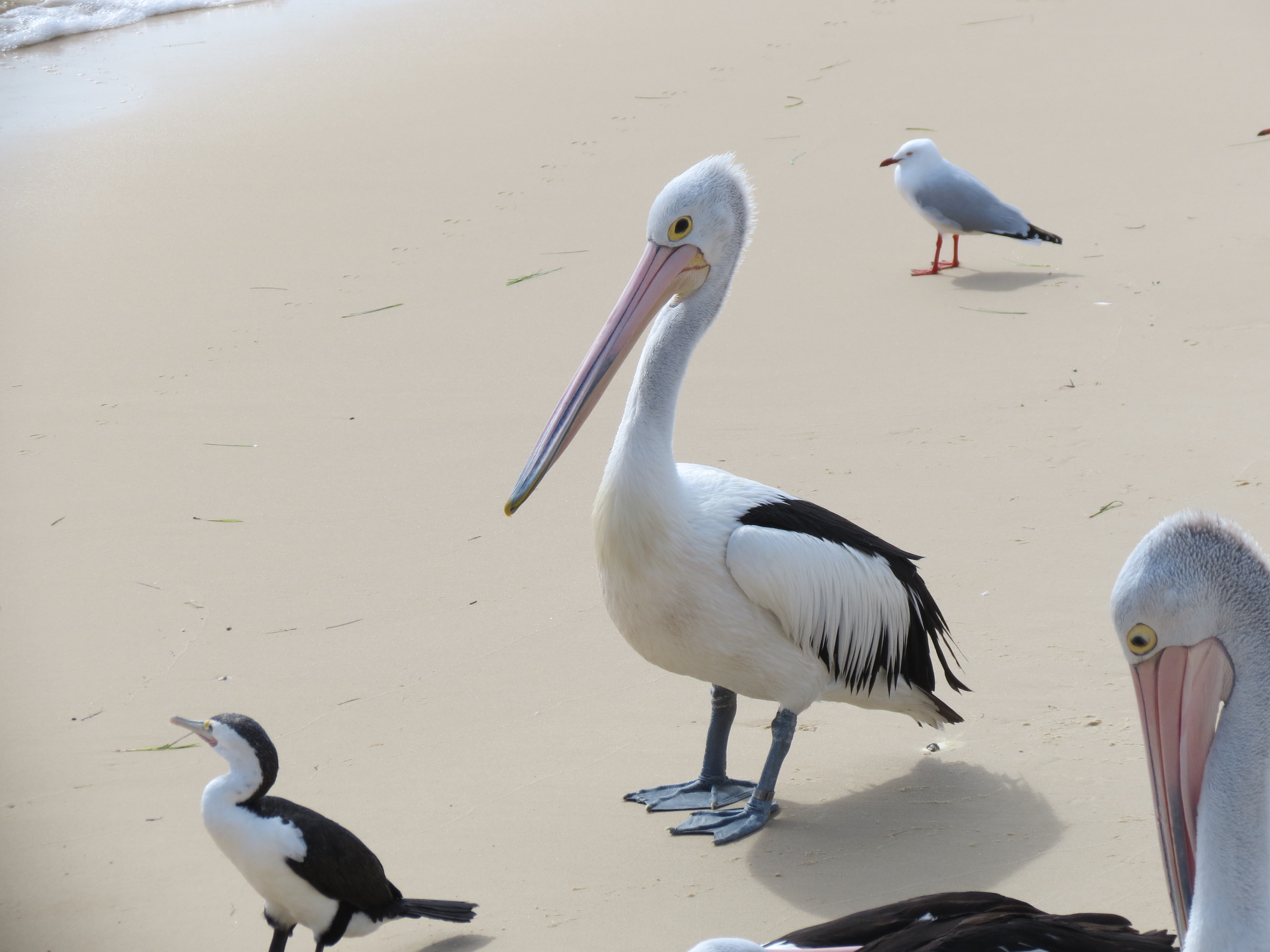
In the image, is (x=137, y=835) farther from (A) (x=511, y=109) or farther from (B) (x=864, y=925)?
(A) (x=511, y=109)

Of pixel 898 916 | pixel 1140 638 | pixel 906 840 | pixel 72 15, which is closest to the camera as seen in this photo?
pixel 1140 638

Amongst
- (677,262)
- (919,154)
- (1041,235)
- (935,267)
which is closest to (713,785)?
(677,262)

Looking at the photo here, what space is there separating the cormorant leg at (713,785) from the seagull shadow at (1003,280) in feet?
12.7

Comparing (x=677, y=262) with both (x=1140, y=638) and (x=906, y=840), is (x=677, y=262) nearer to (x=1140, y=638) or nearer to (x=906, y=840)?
(x=906, y=840)

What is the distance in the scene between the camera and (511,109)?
943 cm

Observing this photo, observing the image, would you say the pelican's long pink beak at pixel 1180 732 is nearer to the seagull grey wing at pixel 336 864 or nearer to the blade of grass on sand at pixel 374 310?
the seagull grey wing at pixel 336 864

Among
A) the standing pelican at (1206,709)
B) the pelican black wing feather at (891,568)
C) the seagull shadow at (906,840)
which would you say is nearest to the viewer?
the standing pelican at (1206,709)

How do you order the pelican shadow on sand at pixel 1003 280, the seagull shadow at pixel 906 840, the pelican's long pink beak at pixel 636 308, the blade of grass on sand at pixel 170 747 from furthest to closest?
1. the pelican shadow on sand at pixel 1003 280
2. the blade of grass on sand at pixel 170 747
3. the pelican's long pink beak at pixel 636 308
4. the seagull shadow at pixel 906 840

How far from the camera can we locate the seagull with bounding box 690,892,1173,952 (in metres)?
2.22

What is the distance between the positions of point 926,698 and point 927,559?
0.95 m

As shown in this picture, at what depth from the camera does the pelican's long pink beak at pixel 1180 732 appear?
216cm

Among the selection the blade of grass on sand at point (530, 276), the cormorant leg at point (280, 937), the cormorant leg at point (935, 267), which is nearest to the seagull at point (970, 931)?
the cormorant leg at point (280, 937)

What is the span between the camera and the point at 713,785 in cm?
356

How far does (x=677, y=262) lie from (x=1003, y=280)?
3781 millimetres
